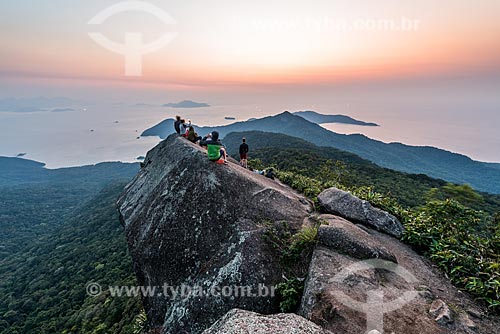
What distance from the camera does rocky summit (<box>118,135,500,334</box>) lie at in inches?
224

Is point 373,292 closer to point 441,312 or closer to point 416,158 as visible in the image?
point 441,312

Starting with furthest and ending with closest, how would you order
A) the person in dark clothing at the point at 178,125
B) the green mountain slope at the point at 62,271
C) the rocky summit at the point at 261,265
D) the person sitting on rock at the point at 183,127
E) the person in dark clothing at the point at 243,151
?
the green mountain slope at the point at 62,271 → the person in dark clothing at the point at 178,125 → the person sitting on rock at the point at 183,127 → the person in dark clothing at the point at 243,151 → the rocky summit at the point at 261,265

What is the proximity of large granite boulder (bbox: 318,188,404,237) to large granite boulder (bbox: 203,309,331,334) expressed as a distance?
20.8 feet

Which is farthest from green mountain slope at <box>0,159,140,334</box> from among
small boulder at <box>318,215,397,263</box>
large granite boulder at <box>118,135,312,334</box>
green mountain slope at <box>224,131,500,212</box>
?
green mountain slope at <box>224,131,500,212</box>

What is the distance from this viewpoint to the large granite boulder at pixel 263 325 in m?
4.41

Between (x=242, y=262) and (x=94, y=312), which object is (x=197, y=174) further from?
(x=94, y=312)

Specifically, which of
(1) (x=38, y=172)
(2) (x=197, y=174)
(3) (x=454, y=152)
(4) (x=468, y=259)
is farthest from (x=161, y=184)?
(1) (x=38, y=172)

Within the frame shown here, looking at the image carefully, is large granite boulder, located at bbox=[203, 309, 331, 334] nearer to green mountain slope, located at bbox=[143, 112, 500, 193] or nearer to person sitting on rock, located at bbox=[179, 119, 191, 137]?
person sitting on rock, located at bbox=[179, 119, 191, 137]

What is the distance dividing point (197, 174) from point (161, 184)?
2.12 m

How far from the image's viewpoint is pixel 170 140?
46.3 ft

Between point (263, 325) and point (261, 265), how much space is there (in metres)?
3.05

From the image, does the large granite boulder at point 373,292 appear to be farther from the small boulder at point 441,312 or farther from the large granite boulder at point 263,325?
the large granite boulder at point 263,325

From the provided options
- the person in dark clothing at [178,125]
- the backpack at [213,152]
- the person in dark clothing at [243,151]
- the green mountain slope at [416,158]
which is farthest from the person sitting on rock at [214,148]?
the green mountain slope at [416,158]

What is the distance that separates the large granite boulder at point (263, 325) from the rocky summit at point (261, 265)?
2 cm
